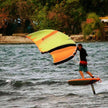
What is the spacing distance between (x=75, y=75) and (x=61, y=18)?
59.2 metres

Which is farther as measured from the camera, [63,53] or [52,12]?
[52,12]

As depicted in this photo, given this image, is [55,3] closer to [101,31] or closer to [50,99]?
[101,31]

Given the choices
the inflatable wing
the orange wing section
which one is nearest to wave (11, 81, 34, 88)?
the orange wing section

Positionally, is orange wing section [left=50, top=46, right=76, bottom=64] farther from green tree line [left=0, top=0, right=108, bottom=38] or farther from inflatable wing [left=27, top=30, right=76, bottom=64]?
green tree line [left=0, top=0, right=108, bottom=38]

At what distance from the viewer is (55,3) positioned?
306 feet

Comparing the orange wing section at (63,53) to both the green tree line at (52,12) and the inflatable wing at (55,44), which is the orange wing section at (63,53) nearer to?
the inflatable wing at (55,44)

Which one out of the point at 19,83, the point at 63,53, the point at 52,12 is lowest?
the point at 52,12

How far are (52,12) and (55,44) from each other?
71.8 meters

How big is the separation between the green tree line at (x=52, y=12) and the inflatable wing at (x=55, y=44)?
208 ft

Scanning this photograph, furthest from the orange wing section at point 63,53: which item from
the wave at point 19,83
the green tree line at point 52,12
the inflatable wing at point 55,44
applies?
the green tree line at point 52,12

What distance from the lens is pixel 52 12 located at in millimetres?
91625

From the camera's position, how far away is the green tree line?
284 ft

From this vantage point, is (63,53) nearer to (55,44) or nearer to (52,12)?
(55,44)

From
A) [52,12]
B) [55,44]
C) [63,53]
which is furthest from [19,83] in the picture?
[52,12]
